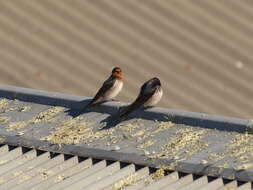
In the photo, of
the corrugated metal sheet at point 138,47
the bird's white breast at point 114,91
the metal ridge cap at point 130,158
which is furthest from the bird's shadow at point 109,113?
the corrugated metal sheet at point 138,47

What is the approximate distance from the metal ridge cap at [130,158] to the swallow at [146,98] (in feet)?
3.01

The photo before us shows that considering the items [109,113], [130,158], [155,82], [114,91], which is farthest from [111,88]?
[130,158]

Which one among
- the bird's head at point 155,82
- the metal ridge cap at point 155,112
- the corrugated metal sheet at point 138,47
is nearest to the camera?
the metal ridge cap at point 155,112

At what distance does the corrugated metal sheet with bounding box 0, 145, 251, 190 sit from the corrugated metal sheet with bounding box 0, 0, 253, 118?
8.89m

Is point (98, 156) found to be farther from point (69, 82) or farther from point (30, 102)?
point (69, 82)

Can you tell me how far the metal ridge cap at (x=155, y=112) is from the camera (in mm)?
11982

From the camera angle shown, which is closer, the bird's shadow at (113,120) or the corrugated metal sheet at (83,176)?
the corrugated metal sheet at (83,176)

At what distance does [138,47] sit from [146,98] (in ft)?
31.3

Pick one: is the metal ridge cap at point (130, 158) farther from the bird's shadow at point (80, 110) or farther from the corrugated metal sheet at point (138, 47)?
the corrugated metal sheet at point (138, 47)

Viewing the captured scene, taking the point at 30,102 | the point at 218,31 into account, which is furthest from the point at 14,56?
the point at 30,102

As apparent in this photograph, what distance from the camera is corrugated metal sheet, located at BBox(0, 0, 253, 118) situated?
71.7ft

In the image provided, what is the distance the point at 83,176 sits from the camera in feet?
37.6

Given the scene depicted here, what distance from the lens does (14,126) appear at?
13.5 metres

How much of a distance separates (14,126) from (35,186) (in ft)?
7.40
